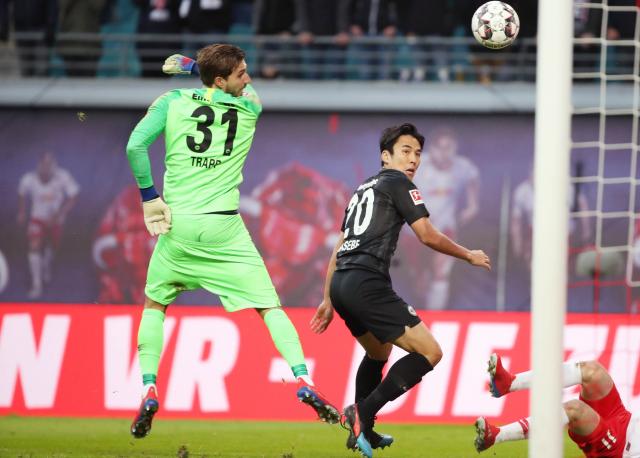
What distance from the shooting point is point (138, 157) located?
7.21m

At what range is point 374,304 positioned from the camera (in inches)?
271

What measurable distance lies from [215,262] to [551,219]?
2.73 metres

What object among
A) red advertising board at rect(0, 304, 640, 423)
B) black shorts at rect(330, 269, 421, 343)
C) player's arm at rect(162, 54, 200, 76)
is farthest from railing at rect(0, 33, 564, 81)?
black shorts at rect(330, 269, 421, 343)

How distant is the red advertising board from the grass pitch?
0.70ft

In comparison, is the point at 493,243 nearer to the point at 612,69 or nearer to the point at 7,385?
the point at 612,69

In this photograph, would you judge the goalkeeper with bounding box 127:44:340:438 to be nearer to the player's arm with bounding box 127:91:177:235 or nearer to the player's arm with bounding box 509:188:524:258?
the player's arm with bounding box 127:91:177:235

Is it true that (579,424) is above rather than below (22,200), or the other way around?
below

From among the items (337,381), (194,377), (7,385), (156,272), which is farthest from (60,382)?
(156,272)

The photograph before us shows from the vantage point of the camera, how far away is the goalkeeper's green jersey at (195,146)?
7.27m

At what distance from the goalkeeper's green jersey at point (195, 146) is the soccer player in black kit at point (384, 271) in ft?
2.85

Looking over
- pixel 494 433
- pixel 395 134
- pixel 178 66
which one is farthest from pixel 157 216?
pixel 494 433

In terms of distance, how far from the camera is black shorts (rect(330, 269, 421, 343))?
686 centimetres

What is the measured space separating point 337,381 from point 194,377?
1288 mm

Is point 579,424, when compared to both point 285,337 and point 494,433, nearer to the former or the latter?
point 494,433
